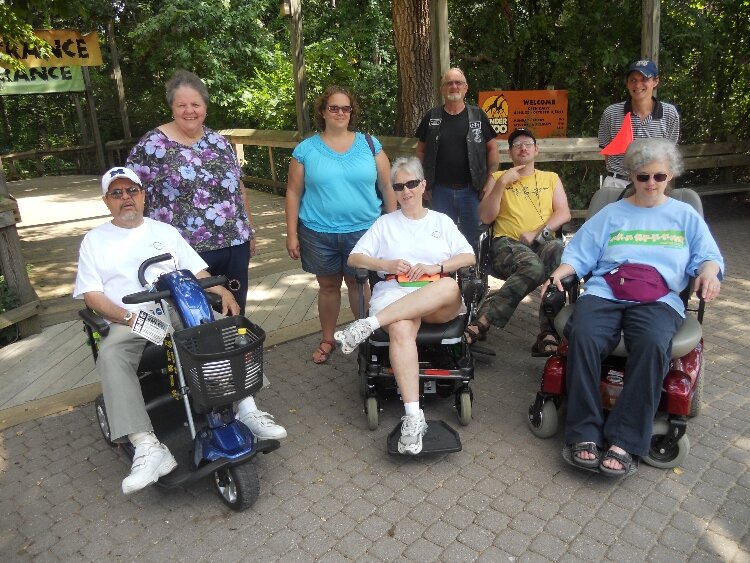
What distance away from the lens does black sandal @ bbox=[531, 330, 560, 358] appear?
4176 mm

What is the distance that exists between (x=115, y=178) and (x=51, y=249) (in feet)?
15.6

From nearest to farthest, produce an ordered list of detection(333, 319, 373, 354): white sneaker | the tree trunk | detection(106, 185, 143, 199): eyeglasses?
detection(106, 185, 143, 199): eyeglasses
detection(333, 319, 373, 354): white sneaker
the tree trunk

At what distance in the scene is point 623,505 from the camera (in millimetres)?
2729

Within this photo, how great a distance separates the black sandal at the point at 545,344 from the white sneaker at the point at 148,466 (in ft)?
7.86

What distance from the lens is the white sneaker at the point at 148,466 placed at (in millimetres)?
2688

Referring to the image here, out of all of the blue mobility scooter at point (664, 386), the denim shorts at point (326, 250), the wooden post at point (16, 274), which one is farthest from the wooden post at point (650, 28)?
the wooden post at point (16, 274)

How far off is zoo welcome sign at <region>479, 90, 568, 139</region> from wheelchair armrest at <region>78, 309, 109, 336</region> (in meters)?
5.22

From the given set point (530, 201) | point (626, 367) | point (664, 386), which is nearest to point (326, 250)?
point (530, 201)

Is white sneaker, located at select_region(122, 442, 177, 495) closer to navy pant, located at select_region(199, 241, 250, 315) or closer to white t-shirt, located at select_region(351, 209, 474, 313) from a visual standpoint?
navy pant, located at select_region(199, 241, 250, 315)

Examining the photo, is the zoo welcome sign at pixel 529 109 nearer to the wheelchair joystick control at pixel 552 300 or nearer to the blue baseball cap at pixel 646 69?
the blue baseball cap at pixel 646 69

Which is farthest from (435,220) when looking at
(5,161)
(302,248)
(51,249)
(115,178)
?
(5,161)

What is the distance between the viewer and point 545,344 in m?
4.19

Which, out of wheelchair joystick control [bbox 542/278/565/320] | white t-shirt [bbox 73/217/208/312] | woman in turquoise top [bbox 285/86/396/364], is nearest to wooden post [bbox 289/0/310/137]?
woman in turquoise top [bbox 285/86/396/364]

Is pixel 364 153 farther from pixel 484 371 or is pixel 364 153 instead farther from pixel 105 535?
pixel 105 535
